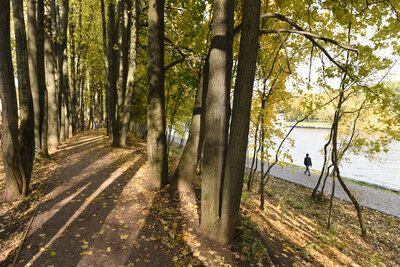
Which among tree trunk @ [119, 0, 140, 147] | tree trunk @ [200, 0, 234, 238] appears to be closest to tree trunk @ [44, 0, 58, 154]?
tree trunk @ [119, 0, 140, 147]

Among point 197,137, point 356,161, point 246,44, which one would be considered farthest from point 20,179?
point 356,161

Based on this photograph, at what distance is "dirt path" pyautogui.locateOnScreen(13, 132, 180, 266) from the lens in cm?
329

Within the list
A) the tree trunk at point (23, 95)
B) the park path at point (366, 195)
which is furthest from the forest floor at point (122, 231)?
the park path at point (366, 195)

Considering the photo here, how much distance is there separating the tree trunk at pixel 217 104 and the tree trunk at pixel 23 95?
4.70 meters

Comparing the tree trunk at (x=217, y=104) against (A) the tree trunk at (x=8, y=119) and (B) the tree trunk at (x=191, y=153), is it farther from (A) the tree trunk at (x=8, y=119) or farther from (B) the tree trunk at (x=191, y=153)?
(A) the tree trunk at (x=8, y=119)

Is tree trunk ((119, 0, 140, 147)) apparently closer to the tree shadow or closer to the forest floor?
the forest floor

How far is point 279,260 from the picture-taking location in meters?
3.61

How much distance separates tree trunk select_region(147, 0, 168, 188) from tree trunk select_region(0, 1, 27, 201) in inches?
116

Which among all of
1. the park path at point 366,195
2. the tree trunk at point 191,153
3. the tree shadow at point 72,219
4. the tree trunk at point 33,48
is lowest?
the park path at point 366,195

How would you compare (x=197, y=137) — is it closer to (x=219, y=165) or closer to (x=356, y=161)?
(x=219, y=165)

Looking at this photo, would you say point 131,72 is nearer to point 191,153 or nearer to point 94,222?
point 191,153

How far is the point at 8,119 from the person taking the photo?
15.0ft

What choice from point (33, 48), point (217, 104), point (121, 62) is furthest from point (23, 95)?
point (121, 62)

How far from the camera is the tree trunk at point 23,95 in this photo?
16.1 ft
